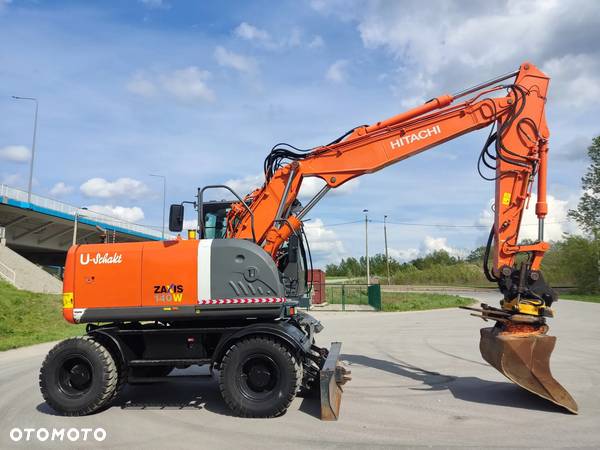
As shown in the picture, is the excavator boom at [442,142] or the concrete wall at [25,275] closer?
the excavator boom at [442,142]

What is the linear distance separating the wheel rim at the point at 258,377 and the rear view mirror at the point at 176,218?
6.89 feet

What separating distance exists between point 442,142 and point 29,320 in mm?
16229

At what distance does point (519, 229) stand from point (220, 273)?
15.1ft

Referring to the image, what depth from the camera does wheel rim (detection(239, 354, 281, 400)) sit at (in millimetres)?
6773

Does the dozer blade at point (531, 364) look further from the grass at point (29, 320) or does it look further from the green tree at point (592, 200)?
the green tree at point (592, 200)

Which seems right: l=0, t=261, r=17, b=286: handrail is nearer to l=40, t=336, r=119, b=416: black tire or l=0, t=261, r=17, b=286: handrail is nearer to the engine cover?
l=40, t=336, r=119, b=416: black tire

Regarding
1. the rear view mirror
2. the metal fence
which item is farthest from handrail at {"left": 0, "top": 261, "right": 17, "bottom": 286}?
the rear view mirror

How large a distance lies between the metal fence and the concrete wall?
53.5ft

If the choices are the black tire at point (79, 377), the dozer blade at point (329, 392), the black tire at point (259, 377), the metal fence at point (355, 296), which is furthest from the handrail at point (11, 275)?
the dozer blade at point (329, 392)

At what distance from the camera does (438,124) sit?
8352mm

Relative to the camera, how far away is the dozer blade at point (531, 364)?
6.84 m

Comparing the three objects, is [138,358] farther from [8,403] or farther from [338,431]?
[338,431]

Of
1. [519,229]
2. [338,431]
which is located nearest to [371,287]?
[519,229]

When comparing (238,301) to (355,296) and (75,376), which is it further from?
(355,296)
